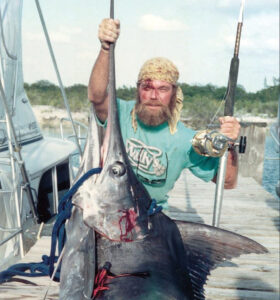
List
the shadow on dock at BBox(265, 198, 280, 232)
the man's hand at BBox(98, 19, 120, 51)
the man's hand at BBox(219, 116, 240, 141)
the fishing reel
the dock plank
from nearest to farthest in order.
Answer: the man's hand at BBox(98, 19, 120, 51)
the fishing reel
the man's hand at BBox(219, 116, 240, 141)
the dock plank
the shadow on dock at BBox(265, 198, 280, 232)

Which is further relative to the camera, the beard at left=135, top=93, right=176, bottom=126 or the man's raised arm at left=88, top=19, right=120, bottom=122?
the beard at left=135, top=93, right=176, bottom=126

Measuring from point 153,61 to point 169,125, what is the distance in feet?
1.46

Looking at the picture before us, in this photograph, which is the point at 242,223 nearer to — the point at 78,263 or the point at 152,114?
the point at 152,114

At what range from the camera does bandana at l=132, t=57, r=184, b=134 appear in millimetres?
2301

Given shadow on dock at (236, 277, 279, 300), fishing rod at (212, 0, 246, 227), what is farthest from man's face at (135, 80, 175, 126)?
shadow on dock at (236, 277, 279, 300)

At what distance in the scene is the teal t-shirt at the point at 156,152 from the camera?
234cm

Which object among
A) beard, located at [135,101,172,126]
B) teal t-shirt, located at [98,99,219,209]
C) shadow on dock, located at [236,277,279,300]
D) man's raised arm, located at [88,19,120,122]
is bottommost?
shadow on dock, located at [236,277,279,300]

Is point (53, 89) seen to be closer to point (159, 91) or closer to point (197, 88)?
point (197, 88)

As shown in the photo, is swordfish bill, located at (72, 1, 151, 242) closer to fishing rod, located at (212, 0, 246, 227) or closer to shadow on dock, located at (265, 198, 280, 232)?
fishing rod, located at (212, 0, 246, 227)

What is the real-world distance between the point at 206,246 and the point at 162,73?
45.3 inches

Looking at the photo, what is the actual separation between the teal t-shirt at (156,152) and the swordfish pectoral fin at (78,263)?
938mm

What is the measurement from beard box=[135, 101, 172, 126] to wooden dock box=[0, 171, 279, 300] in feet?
4.08

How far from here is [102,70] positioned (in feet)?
6.11

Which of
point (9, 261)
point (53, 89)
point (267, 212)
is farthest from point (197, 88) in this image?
point (9, 261)
